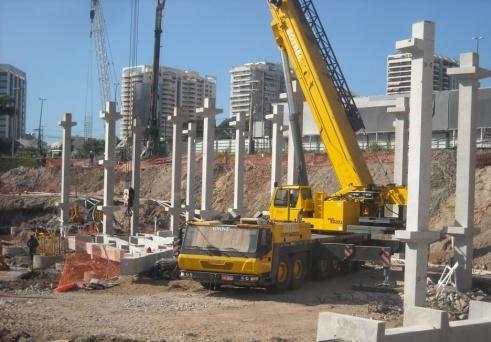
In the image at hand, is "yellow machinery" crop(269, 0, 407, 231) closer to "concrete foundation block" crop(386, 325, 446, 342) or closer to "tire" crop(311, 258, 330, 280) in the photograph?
"tire" crop(311, 258, 330, 280)

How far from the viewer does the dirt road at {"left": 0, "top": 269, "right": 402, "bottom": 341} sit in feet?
36.3

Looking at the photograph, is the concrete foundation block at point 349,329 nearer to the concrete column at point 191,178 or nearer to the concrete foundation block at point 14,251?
the concrete column at point 191,178

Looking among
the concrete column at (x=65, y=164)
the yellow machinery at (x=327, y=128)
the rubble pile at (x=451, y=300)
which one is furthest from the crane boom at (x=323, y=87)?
the concrete column at (x=65, y=164)

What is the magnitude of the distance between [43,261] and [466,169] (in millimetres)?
14504

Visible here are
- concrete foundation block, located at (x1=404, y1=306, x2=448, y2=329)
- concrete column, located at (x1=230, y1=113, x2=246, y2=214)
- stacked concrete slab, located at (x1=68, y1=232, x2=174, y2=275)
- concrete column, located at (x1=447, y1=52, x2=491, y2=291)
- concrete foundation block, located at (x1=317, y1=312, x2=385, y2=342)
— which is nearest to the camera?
concrete foundation block, located at (x1=317, y1=312, x2=385, y2=342)

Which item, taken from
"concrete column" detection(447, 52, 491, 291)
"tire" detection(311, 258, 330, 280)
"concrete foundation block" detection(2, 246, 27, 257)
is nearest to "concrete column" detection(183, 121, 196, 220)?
"concrete foundation block" detection(2, 246, 27, 257)

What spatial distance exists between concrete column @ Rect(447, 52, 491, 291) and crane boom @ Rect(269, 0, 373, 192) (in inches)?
155

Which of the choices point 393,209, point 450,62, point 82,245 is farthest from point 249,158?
point 450,62

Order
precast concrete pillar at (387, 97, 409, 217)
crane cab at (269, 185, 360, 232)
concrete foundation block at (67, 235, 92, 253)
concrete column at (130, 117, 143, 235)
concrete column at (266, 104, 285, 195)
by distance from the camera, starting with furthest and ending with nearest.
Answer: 1. concrete column at (130, 117, 143, 235)
2. concrete column at (266, 104, 285, 195)
3. concrete foundation block at (67, 235, 92, 253)
4. precast concrete pillar at (387, 97, 409, 217)
5. crane cab at (269, 185, 360, 232)

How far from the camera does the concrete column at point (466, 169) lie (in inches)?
619

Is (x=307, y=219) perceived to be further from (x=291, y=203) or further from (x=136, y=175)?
(x=136, y=175)

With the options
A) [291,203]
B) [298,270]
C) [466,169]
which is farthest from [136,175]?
[466,169]

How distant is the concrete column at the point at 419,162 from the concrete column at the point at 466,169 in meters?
3.81

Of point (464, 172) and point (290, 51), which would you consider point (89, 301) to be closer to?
point (464, 172)
